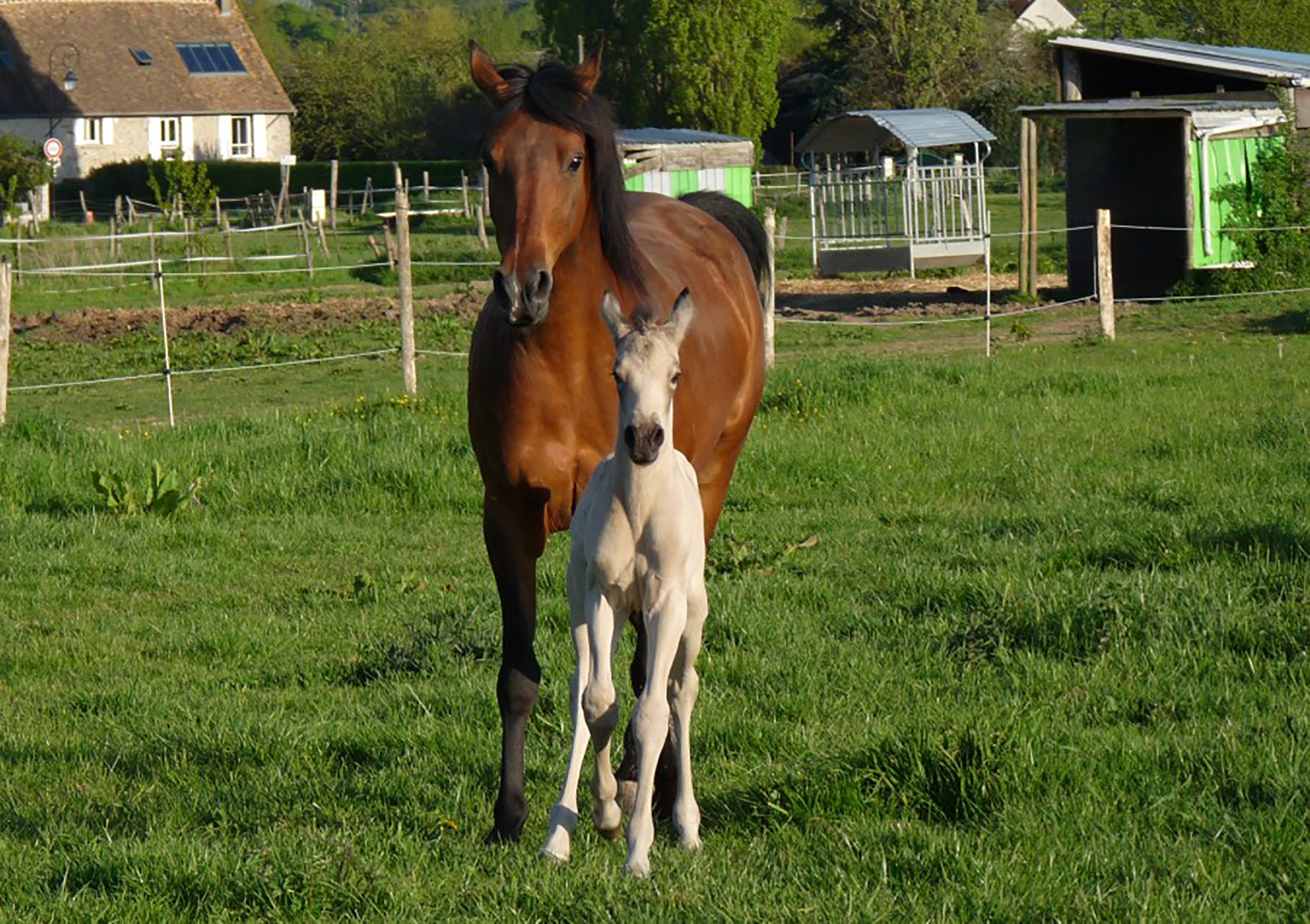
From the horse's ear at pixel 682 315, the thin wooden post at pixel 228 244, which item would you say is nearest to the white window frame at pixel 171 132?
the thin wooden post at pixel 228 244

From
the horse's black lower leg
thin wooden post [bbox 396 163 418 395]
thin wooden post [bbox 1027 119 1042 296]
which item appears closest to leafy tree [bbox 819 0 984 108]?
thin wooden post [bbox 1027 119 1042 296]

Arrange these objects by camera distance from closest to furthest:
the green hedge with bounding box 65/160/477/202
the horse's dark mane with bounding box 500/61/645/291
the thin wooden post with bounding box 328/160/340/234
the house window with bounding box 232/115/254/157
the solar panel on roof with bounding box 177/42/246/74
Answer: the horse's dark mane with bounding box 500/61/645/291 → the thin wooden post with bounding box 328/160/340/234 → the green hedge with bounding box 65/160/477/202 → the house window with bounding box 232/115/254/157 → the solar panel on roof with bounding box 177/42/246/74

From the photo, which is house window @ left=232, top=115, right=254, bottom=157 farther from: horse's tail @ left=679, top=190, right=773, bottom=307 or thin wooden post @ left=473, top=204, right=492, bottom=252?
horse's tail @ left=679, top=190, right=773, bottom=307

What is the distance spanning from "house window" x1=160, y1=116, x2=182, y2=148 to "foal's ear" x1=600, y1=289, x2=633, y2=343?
67.6 m

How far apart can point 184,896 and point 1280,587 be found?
479 centimetres

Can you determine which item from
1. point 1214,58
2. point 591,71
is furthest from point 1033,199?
point 591,71

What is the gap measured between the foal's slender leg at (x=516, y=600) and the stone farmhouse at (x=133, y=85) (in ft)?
211

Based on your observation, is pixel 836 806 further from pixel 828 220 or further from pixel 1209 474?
pixel 828 220

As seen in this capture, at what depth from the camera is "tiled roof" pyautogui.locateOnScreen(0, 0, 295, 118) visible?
6675 cm

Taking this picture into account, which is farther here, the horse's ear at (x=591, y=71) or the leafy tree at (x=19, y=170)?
the leafy tree at (x=19, y=170)

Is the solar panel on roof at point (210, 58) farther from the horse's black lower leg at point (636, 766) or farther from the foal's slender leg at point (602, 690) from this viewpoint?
the foal's slender leg at point (602, 690)

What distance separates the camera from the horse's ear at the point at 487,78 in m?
5.25

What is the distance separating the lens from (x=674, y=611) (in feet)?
14.2

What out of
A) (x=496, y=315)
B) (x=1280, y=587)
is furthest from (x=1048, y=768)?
(x=1280, y=587)
